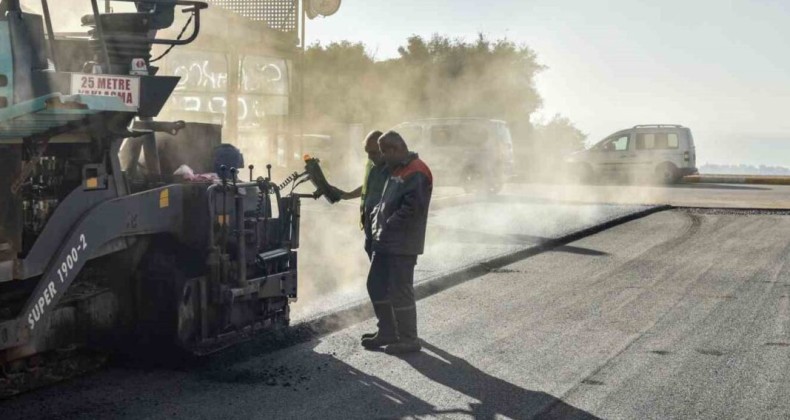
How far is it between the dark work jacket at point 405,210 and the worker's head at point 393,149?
51 millimetres

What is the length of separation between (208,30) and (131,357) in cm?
1728

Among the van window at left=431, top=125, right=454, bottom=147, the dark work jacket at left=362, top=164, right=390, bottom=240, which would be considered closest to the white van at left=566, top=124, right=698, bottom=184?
the van window at left=431, top=125, right=454, bottom=147

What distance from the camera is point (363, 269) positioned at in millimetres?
14203

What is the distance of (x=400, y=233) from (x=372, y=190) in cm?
105

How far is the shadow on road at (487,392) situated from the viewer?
7.17 meters

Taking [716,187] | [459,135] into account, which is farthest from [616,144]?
[459,135]

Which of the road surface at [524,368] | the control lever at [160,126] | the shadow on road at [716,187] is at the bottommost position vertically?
the shadow on road at [716,187]

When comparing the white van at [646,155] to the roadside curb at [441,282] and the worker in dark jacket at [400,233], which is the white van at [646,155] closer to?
the roadside curb at [441,282]

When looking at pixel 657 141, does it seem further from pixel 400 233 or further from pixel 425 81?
pixel 400 233

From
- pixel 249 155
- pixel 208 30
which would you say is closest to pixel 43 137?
pixel 208 30

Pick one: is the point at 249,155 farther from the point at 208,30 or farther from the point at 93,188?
the point at 93,188

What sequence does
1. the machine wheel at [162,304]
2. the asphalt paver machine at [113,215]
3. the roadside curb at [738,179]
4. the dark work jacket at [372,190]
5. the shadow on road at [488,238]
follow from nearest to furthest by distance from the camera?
the asphalt paver machine at [113,215], the machine wheel at [162,304], the dark work jacket at [372,190], the shadow on road at [488,238], the roadside curb at [738,179]

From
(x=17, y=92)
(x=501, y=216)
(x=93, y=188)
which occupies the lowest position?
(x=501, y=216)

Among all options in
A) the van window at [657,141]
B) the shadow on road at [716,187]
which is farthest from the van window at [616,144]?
the shadow on road at [716,187]
